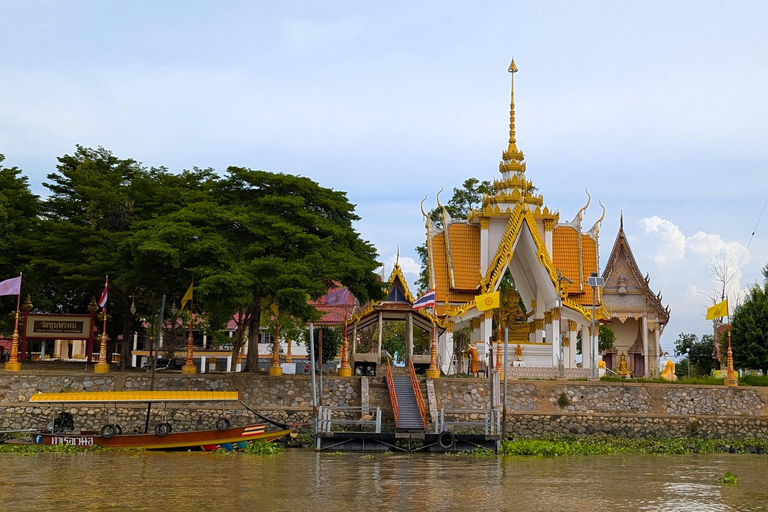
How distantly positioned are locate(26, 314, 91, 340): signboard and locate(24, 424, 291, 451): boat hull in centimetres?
890

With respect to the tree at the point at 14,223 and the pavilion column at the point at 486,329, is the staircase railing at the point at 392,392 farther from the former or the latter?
the tree at the point at 14,223

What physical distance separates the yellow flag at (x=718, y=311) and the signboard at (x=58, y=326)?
23140 mm

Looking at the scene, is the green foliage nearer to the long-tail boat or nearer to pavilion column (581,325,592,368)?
the long-tail boat

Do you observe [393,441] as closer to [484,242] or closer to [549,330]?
[549,330]

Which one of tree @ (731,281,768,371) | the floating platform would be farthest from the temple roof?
the floating platform

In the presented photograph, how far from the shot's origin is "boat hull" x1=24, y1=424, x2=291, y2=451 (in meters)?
26.4

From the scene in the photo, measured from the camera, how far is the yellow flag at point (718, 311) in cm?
3306

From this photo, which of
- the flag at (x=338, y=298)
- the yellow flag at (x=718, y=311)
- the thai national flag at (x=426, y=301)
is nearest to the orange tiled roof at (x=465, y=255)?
A: the thai national flag at (x=426, y=301)

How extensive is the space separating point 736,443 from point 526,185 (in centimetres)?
1601

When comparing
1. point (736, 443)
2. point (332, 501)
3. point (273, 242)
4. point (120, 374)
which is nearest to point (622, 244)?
point (736, 443)

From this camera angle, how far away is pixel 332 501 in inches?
714

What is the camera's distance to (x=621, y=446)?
30250 millimetres

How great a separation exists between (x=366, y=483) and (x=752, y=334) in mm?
25791

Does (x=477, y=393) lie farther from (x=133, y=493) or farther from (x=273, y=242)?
(x=133, y=493)
